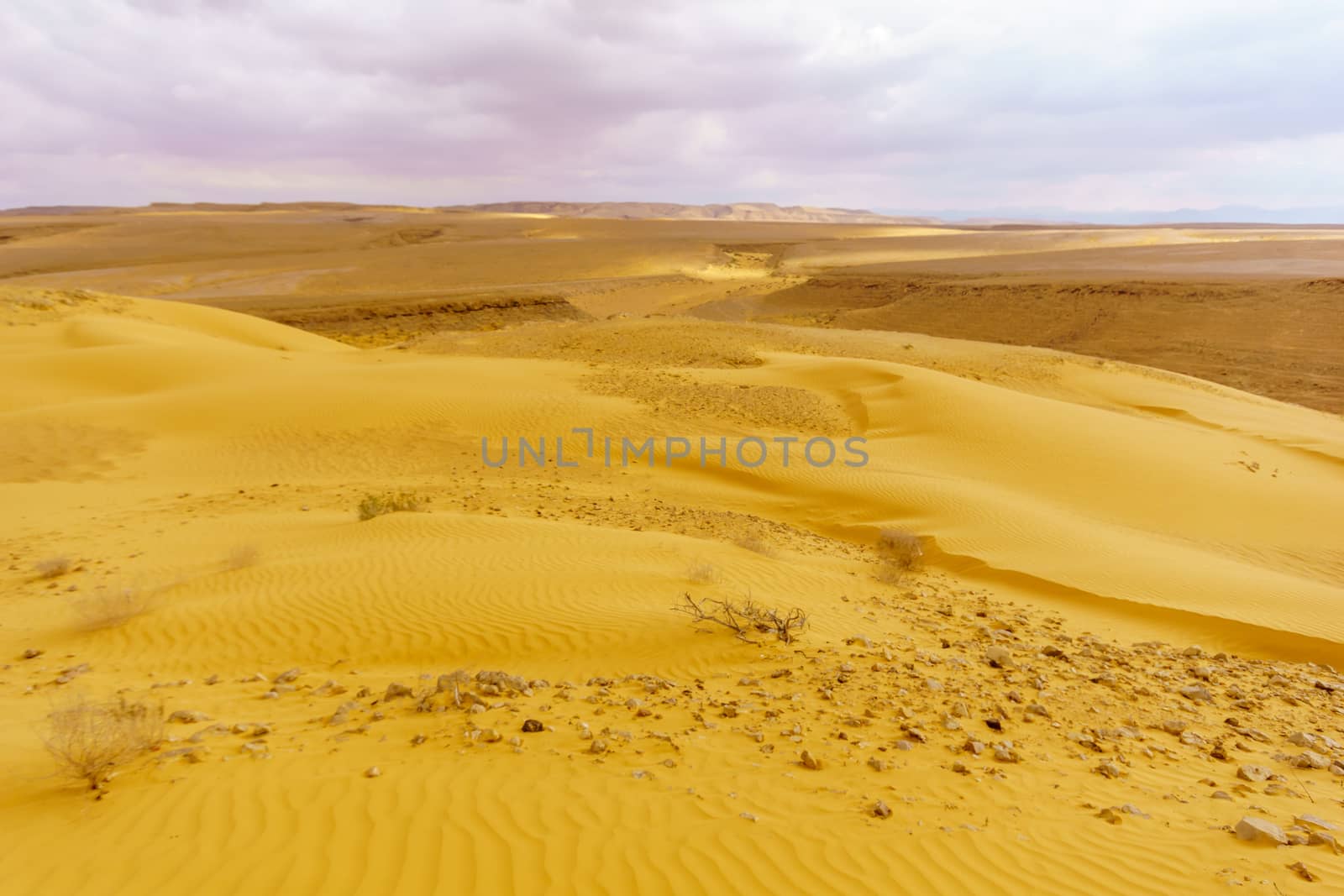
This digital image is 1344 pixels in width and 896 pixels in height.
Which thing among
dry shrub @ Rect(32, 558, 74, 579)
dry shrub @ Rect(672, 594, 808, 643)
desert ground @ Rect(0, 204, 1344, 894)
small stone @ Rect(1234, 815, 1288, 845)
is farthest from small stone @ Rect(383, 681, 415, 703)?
dry shrub @ Rect(32, 558, 74, 579)

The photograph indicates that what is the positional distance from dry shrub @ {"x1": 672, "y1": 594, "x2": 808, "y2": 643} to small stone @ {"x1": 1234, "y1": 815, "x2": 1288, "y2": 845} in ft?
10.2

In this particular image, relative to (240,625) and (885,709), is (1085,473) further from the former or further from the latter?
(240,625)

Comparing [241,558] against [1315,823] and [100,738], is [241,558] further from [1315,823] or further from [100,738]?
[1315,823]

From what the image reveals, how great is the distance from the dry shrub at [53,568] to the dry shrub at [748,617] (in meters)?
6.42

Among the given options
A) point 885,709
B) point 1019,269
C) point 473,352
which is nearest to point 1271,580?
Result: point 885,709

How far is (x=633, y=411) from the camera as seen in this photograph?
54.5 feet

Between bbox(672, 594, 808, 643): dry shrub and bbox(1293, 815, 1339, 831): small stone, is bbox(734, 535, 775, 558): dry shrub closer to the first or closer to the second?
bbox(672, 594, 808, 643): dry shrub

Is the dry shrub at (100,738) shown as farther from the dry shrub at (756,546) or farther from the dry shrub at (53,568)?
the dry shrub at (756,546)

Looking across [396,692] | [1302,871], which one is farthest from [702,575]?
[1302,871]

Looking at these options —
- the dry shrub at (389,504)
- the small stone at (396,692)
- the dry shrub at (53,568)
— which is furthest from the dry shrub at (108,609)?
the dry shrub at (389,504)

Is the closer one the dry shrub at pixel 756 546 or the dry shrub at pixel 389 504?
the dry shrub at pixel 756 546

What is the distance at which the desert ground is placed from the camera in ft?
12.2

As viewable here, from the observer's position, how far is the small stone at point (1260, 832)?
3.79m

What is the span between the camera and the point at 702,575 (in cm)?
789
